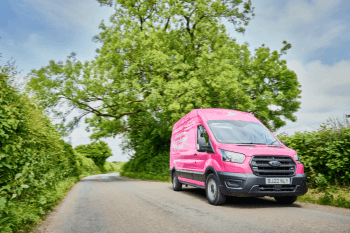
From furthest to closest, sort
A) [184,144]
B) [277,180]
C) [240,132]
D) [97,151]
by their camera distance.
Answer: [97,151]
[184,144]
[240,132]
[277,180]

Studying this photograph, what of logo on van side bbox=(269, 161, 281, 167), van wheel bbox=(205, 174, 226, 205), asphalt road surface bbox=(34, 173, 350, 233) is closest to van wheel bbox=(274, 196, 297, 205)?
asphalt road surface bbox=(34, 173, 350, 233)

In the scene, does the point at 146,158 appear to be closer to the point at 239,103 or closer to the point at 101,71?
the point at 101,71

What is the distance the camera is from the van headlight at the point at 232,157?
6.71m

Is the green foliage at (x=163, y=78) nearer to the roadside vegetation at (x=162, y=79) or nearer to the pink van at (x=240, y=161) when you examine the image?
the roadside vegetation at (x=162, y=79)

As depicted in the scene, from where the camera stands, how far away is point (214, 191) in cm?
731

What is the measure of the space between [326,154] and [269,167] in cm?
209

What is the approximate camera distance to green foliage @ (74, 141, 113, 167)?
172 feet

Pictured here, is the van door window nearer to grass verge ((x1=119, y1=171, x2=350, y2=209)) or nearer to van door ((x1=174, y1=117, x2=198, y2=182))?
van door ((x1=174, y1=117, x2=198, y2=182))

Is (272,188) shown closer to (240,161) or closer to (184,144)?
(240,161)

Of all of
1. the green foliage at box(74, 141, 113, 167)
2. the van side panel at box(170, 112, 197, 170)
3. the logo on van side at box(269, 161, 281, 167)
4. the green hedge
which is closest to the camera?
the logo on van side at box(269, 161, 281, 167)

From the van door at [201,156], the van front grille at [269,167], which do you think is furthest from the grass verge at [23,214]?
the van front grille at [269,167]

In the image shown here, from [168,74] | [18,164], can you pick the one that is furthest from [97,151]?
[18,164]

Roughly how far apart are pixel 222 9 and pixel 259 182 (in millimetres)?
18570

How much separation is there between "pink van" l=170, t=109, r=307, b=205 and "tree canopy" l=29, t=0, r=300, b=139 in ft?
24.0
